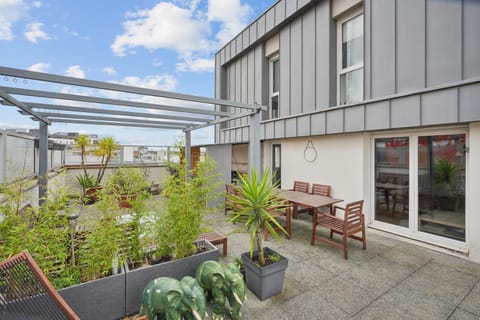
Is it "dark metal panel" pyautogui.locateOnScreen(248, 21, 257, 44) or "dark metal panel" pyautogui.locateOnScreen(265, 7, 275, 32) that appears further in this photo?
"dark metal panel" pyautogui.locateOnScreen(248, 21, 257, 44)

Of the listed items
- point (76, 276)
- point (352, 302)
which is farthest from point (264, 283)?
point (76, 276)

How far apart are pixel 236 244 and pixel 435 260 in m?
2.99

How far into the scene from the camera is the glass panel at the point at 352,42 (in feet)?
14.8

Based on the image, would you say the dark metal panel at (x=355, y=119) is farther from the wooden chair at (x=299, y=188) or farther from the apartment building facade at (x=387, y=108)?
A: the wooden chair at (x=299, y=188)

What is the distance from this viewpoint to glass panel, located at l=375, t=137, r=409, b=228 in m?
4.02

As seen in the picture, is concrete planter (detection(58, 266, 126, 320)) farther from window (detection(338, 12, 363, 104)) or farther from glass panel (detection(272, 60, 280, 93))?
glass panel (detection(272, 60, 280, 93))

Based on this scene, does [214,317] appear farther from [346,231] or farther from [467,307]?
[467,307]

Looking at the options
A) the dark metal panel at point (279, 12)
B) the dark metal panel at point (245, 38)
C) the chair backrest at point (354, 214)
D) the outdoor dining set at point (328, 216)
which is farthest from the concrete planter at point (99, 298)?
the dark metal panel at point (245, 38)

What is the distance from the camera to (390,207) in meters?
4.26

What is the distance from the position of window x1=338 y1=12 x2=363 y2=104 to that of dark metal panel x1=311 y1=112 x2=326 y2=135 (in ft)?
1.75

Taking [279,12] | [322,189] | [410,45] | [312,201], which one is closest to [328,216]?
[312,201]

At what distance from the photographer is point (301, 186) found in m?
5.59

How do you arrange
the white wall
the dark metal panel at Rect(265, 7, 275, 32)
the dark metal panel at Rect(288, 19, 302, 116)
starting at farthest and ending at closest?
the dark metal panel at Rect(265, 7, 275, 32), the dark metal panel at Rect(288, 19, 302, 116), the white wall

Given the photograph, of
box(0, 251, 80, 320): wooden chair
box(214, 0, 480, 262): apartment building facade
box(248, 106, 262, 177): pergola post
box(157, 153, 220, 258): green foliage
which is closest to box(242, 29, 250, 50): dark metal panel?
box(214, 0, 480, 262): apartment building facade
